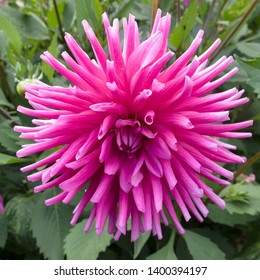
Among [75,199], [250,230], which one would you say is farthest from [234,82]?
[75,199]

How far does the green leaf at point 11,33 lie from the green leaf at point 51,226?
1.36ft

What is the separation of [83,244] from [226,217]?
40 cm

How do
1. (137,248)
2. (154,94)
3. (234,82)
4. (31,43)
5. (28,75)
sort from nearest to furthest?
(154,94), (137,248), (28,75), (234,82), (31,43)

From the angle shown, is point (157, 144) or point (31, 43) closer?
point (157, 144)

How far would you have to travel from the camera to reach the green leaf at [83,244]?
1.00 metres

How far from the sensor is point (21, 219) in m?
1.19

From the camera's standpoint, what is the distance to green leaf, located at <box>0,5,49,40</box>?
132 centimetres

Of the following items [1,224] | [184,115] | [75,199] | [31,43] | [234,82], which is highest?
[184,115]

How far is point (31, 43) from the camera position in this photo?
4.56 ft

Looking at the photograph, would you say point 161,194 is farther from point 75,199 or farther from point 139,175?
point 75,199

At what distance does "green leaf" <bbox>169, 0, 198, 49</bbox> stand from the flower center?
49 cm

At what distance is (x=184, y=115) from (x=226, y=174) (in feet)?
0.40

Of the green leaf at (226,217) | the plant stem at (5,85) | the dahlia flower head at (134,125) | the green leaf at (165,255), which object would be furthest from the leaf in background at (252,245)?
the plant stem at (5,85)

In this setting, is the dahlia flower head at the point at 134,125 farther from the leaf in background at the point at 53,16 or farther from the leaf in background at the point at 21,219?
the leaf in background at the point at 53,16
